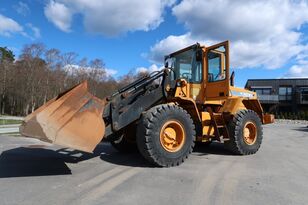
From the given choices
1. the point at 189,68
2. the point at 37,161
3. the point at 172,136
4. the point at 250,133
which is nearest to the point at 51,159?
the point at 37,161

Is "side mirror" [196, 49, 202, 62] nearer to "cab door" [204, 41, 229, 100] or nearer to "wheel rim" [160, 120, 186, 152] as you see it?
"cab door" [204, 41, 229, 100]

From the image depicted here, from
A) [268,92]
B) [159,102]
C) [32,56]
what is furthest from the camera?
[268,92]

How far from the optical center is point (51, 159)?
8.07 m

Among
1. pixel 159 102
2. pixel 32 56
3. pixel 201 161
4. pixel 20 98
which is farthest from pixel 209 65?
pixel 20 98

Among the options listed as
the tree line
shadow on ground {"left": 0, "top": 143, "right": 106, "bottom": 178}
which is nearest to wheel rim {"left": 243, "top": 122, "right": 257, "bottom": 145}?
shadow on ground {"left": 0, "top": 143, "right": 106, "bottom": 178}

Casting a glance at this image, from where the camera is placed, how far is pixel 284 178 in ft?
21.5

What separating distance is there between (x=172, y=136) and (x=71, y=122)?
2471 millimetres

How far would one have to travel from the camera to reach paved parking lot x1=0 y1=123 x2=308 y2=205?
504 cm

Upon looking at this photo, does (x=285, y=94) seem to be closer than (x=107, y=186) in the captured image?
No

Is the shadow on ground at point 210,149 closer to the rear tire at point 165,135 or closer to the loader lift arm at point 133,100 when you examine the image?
the rear tire at point 165,135

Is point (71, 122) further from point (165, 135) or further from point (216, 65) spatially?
point (216, 65)

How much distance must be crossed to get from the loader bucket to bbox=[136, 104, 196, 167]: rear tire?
1.00 metres

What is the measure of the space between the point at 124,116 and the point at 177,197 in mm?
2753

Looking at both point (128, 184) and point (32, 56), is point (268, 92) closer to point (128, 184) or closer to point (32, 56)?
point (32, 56)
